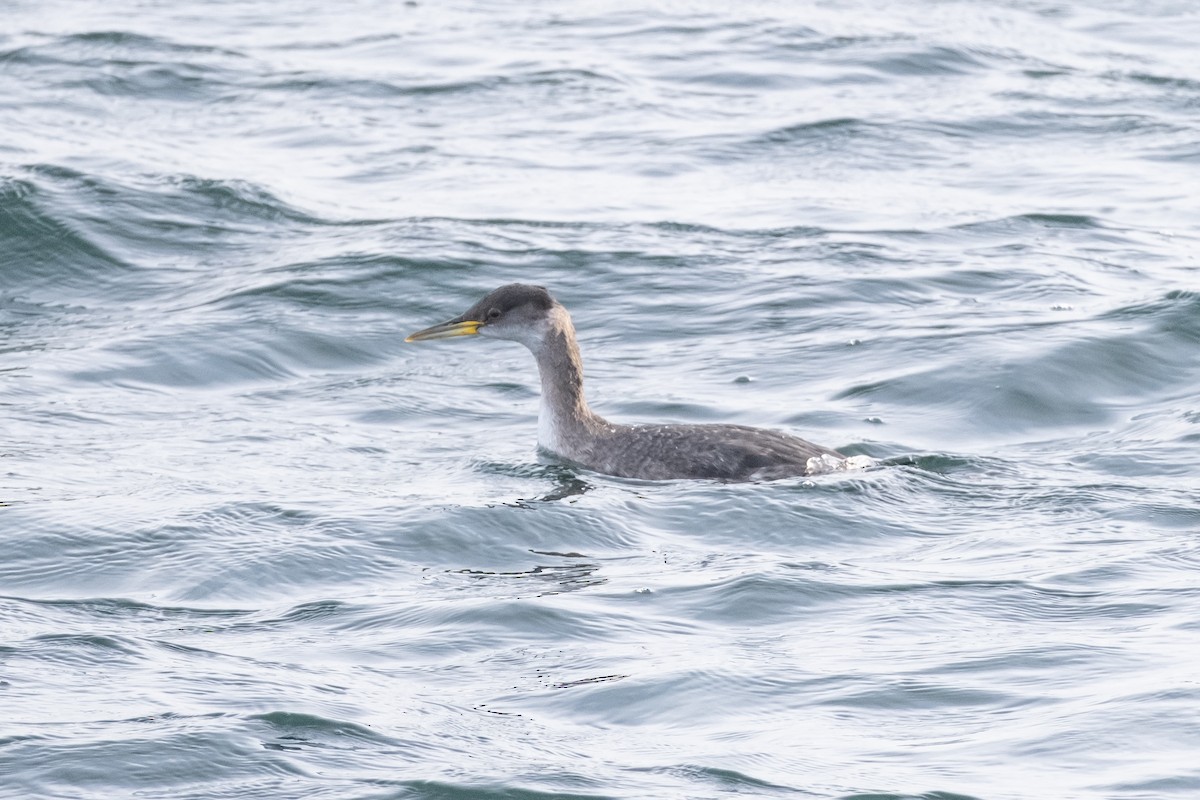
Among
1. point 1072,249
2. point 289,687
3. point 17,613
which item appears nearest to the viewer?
point 289,687

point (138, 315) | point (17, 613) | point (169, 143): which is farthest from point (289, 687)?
point (169, 143)

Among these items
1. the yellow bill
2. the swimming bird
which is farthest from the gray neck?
the yellow bill

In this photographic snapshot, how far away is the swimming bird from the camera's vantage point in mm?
10859

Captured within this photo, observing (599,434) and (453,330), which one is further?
(453,330)

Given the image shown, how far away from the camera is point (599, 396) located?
13.4 meters

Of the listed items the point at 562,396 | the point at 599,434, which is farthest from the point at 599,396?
the point at 599,434

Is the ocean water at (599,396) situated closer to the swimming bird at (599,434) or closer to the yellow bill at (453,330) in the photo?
the swimming bird at (599,434)

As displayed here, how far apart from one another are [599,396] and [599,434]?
5.53 ft

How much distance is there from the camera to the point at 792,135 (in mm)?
19625

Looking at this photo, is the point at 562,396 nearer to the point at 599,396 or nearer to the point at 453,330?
the point at 453,330

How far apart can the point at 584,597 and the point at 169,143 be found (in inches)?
451

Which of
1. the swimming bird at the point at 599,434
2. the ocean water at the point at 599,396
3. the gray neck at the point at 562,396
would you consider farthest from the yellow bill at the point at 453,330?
the ocean water at the point at 599,396

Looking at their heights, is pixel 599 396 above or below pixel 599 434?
below

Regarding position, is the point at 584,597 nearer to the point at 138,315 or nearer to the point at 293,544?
the point at 293,544
